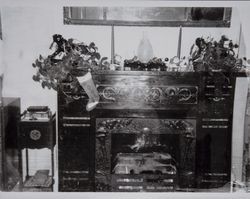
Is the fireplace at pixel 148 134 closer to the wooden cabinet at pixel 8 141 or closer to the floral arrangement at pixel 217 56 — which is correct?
the floral arrangement at pixel 217 56

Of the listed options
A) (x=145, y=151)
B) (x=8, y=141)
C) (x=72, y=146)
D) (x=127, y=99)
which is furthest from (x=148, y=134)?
(x=8, y=141)

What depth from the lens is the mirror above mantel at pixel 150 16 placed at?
2.33m

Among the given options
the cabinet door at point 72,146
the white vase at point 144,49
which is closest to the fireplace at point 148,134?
the cabinet door at point 72,146

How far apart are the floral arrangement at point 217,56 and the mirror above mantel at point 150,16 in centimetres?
12

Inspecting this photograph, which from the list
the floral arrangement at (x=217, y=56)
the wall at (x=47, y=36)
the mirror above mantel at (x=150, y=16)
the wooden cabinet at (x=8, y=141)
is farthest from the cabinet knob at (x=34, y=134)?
the floral arrangement at (x=217, y=56)

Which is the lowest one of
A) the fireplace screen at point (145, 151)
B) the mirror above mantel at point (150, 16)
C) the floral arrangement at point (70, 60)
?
the fireplace screen at point (145, 151)

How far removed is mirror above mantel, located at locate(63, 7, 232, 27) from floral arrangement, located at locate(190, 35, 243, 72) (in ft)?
0.39

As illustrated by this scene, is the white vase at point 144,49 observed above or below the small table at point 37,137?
above

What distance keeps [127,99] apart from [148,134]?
0.99 ft

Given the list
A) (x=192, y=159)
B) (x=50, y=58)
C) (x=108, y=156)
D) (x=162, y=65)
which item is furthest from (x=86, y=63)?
(x=192, y=159)

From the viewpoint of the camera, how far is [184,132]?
247 centimetres

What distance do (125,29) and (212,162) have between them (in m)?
1.14

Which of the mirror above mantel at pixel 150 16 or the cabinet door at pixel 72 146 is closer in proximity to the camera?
the mirror above mantel at pixel 150 16

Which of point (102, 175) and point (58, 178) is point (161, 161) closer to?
point (102, 175)
